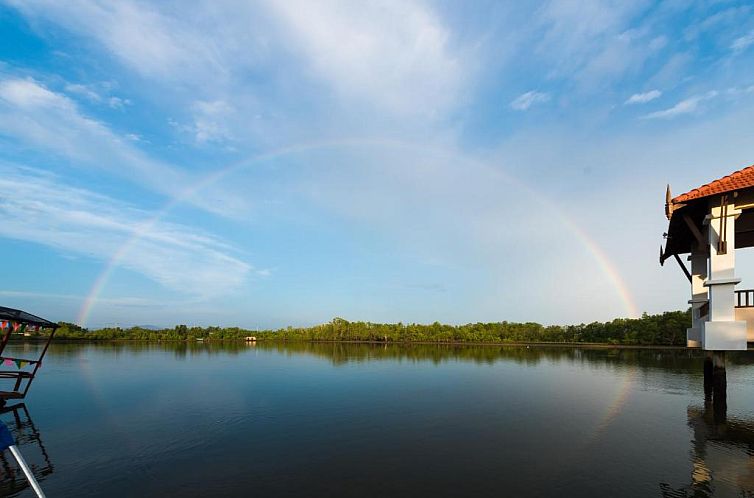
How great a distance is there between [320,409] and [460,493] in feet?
51.0

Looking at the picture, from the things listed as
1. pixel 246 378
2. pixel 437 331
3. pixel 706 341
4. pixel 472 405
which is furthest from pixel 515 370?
pixel 437 331

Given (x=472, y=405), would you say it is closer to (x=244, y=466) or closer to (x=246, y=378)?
(x=244, y=466)

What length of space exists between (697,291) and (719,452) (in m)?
7.16

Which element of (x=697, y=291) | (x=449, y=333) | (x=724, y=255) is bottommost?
(x=449, y=333)

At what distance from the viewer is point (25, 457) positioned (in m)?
16.5

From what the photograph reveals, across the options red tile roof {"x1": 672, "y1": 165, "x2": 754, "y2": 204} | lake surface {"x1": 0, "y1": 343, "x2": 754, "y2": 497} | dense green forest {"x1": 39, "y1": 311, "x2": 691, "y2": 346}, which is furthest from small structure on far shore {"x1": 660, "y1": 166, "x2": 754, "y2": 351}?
dense green forest {"x1": 39, "y1": 311, "x2": 691, "y2": 346}

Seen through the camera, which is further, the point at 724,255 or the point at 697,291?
the point at 697,291

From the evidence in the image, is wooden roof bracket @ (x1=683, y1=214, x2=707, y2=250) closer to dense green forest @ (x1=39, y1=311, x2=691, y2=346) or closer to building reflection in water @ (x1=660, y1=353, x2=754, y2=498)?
building reflection in water @ (x1=660, y1=353, x2=754, y2=498)

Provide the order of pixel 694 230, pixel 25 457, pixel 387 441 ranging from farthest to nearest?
pixel 387 441 → pixel 25 457 → pixel 694 230

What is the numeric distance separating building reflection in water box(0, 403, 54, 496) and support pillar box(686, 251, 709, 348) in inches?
1049

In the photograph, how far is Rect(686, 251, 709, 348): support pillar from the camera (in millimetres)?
17891

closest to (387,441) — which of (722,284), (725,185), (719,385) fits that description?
(722,284)

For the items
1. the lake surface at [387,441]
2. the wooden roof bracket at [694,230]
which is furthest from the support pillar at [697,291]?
the lake surface at [387,441]

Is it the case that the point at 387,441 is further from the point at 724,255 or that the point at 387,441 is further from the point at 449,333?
the point at 449,333
